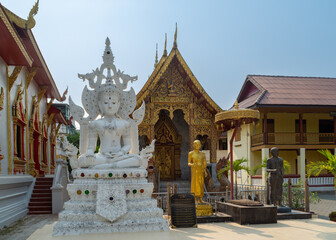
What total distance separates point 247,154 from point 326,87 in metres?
6.22

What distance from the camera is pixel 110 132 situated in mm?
6789

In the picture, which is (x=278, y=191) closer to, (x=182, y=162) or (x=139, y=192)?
(x=139, y=192)

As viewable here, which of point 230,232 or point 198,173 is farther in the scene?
point 198,173

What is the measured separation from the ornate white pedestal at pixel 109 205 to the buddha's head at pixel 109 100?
1.30 meters

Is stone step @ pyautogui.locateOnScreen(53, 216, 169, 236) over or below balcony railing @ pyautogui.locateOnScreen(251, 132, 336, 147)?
below

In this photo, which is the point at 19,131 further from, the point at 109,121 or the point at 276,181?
the point at 276,181

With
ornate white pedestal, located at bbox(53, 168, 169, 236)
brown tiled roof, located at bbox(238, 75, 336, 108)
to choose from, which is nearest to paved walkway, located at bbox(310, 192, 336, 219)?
ornate white pedestal, located at bbox(53, 168, 169, 236)

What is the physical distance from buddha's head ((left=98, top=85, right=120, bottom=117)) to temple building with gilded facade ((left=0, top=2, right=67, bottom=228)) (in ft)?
8.93

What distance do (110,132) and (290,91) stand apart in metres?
15.3

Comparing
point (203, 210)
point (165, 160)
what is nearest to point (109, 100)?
point (203, 210)

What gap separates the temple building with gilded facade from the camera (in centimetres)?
844

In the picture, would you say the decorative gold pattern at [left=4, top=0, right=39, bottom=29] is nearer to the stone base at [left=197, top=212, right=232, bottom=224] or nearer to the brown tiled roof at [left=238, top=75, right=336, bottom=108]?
the stone base at [left=197, top=212, right=232, bottom=224]

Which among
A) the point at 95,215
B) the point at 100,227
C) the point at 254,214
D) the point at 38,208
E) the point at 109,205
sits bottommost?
the point at 38,208

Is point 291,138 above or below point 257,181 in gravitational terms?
above
